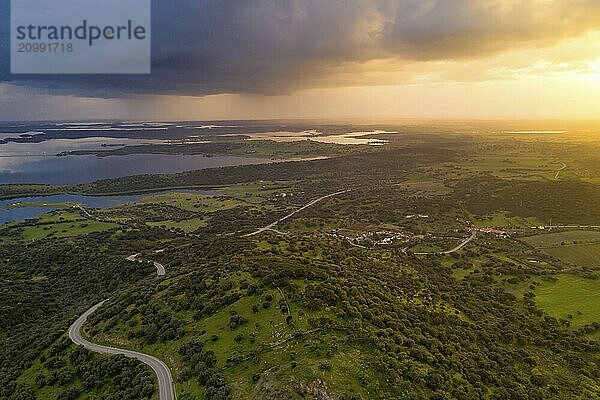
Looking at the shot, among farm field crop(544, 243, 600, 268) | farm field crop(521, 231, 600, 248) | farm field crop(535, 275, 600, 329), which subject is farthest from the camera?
farm field crop(521, 231, 600, 248)

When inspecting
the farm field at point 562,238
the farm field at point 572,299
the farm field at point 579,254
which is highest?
the farm field at point 562,238

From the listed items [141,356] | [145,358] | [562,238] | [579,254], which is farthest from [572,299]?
[141,356]

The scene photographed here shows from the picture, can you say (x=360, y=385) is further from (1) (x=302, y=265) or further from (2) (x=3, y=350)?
(2) (x=3, y=350)

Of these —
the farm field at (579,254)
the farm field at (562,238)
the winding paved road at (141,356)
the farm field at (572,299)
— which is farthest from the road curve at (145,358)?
the farm field at (562,238)

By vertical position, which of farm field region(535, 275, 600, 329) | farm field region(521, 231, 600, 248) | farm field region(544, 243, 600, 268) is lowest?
farm field region(535, 275, 600, 329)

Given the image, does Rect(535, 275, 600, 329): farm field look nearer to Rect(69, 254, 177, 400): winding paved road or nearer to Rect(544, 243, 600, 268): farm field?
Rect(544, 243, 600, 268): farm field

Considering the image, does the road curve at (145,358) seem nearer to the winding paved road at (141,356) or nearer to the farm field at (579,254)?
the winding paved road at (141,356)

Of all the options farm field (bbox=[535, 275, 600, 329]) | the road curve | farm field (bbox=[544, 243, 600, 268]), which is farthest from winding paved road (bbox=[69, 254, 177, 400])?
farm field (bbox=[544, 243, 600, 268])

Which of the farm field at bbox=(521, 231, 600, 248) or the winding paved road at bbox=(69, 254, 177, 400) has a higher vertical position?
the farm field at bbox=(521, 231, 600, 248)
